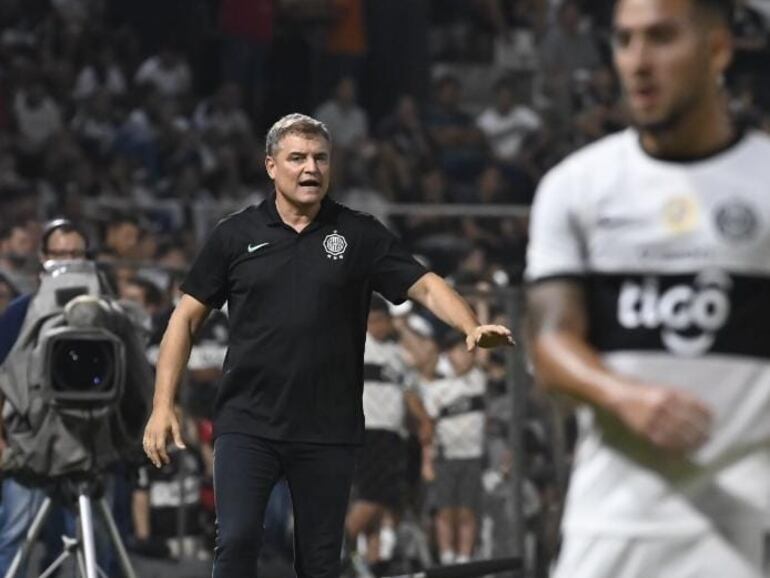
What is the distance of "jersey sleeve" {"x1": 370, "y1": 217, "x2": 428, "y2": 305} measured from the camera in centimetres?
892

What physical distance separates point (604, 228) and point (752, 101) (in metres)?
20.3

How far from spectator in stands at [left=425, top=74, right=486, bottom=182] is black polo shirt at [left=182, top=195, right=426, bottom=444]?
13.0 meters

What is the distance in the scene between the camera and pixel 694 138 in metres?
4.75

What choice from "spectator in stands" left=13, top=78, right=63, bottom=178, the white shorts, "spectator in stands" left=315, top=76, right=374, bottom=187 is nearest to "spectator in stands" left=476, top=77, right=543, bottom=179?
"spectator in stands" left=315, top=76, right=374, bottom=187

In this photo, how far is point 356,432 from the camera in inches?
349

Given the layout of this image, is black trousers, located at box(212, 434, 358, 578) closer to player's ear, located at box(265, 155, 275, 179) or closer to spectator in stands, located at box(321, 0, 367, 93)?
player's ear, located at box(265, 155, 275, 179)

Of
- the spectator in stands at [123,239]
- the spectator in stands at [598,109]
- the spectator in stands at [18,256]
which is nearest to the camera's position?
the spectator in stands at [18,256]

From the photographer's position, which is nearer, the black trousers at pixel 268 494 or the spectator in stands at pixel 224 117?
the black trousers at pixel 268 494

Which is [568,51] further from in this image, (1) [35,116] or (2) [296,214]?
(2) [296,214]

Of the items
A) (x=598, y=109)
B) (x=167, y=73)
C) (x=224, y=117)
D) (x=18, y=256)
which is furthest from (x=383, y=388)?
(x=598, y=109)

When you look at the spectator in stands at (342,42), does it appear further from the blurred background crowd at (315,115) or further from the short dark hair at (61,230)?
the short dark hair at (61,230)

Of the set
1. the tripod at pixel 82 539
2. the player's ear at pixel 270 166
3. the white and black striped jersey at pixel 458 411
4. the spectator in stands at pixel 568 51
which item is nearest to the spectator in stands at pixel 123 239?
the white and black striped jersey at pixel 458 411

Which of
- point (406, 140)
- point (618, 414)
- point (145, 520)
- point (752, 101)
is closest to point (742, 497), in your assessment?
point (618, 414)

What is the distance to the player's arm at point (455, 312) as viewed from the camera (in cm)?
802
